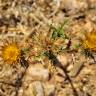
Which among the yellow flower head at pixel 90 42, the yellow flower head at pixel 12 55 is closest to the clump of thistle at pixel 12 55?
the yellow flower head at pixel 12 55

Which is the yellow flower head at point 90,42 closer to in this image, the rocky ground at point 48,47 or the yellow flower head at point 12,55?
the rocky ground at point 48,47

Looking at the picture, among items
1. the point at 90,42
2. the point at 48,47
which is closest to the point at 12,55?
the point at 48,47

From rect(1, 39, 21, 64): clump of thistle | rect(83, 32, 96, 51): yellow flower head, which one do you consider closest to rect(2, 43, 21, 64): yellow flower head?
rect(1, 39, 21, 64): clump of thistle

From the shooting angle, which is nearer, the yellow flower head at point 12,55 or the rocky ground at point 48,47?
the yellow flower head at point 12,55

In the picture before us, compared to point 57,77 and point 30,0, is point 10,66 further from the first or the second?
point 30,0

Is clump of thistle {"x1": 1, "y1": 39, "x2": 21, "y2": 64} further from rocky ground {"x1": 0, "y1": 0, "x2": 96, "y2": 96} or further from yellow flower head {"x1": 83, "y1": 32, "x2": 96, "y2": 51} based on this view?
yellow flower head {"x1": 83, "y1": 32, "x2": 96, "y2": 51}

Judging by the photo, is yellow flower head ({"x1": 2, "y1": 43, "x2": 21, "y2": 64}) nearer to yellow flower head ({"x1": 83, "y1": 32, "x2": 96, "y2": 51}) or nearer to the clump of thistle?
the clump of thistle

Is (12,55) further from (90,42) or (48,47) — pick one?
(90,42)

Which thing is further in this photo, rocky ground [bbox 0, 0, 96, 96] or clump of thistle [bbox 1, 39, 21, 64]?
rocky ground [bbox 0, 0, 96, 96]
